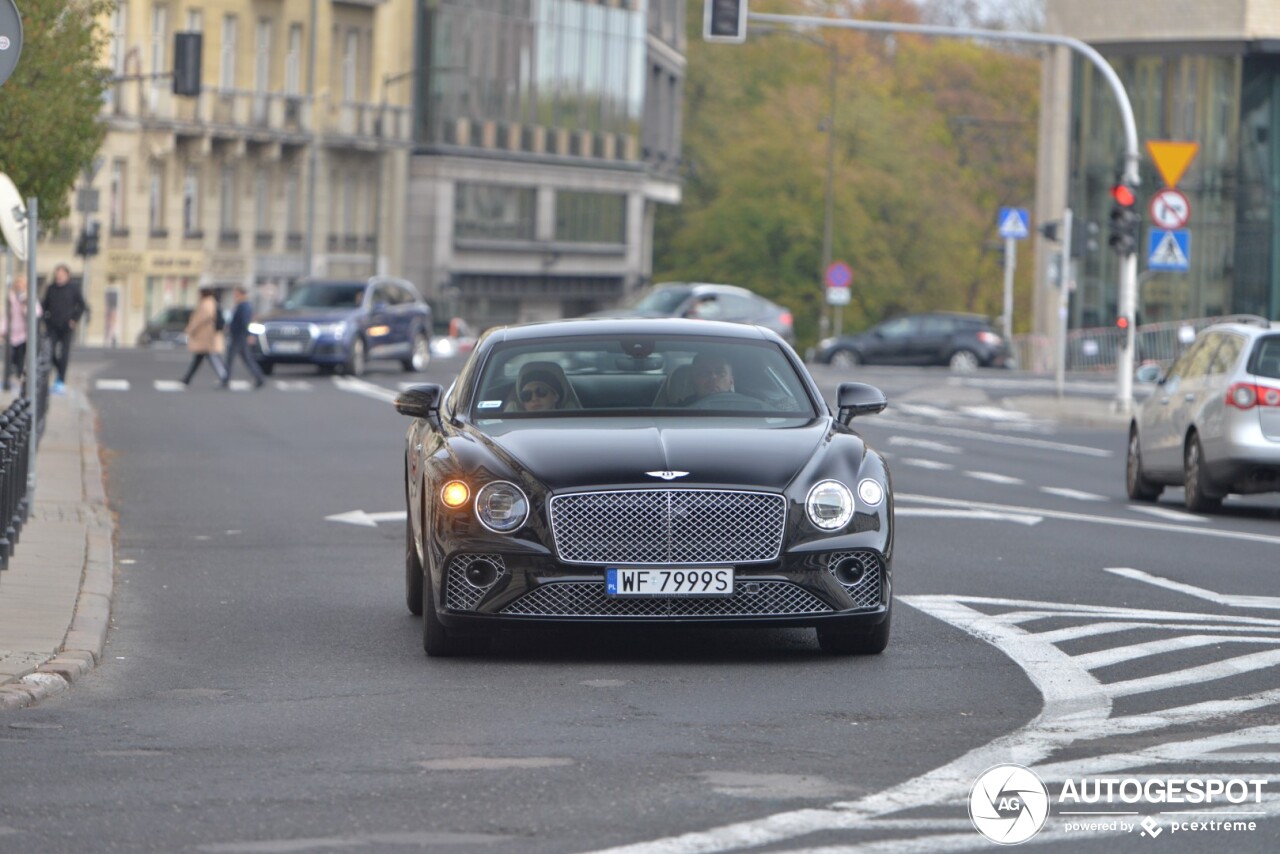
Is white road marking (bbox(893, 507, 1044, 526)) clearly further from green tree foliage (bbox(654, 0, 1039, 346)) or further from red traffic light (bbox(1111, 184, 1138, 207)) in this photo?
green tree foliage (bbox(654, 0, 1039, 346))

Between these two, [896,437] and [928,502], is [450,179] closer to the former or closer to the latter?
[896,437]

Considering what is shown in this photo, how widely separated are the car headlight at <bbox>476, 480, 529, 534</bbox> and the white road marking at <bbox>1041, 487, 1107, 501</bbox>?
11.9 meters

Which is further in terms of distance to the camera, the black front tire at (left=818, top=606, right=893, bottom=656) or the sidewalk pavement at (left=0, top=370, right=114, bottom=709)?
the black front tire at (left=818, top=606, right=893, bottom=656)

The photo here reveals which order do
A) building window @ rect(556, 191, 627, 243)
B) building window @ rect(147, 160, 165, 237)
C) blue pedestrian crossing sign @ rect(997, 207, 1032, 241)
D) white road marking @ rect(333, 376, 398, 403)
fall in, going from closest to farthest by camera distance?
1. white road marking @ rect(333, 376, 398, 403)
2. blue pedestrian crossing sign @ rect(997, 207, 1032, 241)
3. building window @ rect(147, 160, 165, 237)
4. building window @ rect(556, 191, 627, 243)

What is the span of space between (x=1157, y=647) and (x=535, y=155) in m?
78.4

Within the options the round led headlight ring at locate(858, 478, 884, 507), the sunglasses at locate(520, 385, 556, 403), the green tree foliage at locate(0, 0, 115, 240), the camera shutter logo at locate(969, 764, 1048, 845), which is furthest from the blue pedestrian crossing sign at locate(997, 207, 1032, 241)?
the camera shutter logo at locate(969, 764, 1048, 845)

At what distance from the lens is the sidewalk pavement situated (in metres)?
9.66

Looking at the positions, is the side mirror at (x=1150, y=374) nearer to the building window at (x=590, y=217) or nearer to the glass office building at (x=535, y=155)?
the glass office building at (x=535, y=155)

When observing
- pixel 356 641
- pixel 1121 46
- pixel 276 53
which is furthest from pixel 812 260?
pixel 356 641

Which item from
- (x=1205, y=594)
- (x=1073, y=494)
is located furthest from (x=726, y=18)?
(x=1205, y=594)

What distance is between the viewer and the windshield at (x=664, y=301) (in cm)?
4841

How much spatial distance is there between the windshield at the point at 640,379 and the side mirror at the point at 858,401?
0.19 meters

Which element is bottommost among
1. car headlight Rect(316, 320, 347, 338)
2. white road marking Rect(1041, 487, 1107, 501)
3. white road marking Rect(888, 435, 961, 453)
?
white road marking Rect(888, 435, 961, 453)

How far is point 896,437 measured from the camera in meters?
31.6
